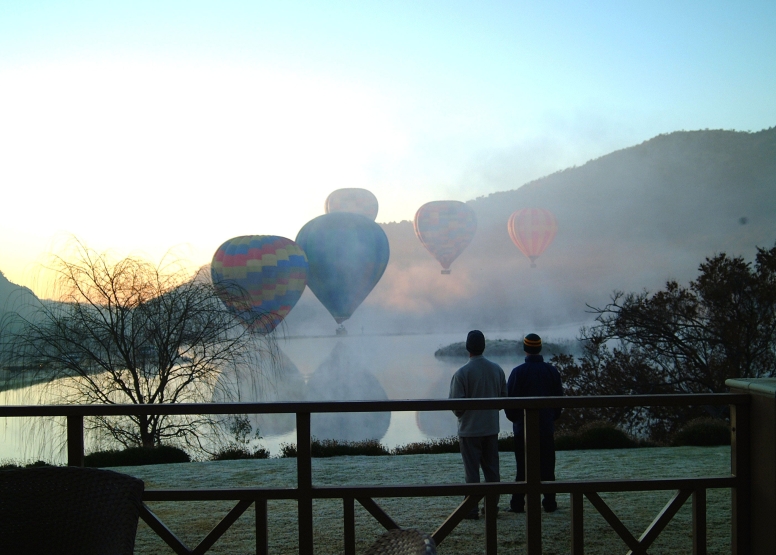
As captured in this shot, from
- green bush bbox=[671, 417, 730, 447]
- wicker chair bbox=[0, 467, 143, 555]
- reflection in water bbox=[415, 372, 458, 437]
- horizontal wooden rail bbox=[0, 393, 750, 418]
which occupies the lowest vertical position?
reflection in water bbox=[415, 372, 458, 437]

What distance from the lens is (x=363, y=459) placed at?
7.36 metres

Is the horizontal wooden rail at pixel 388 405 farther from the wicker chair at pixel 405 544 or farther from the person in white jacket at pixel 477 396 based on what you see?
the person in white jacket at pixel 477 396

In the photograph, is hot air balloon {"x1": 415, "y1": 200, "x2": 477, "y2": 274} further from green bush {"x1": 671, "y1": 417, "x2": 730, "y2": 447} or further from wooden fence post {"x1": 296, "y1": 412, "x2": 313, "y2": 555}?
wooden fence post {"x1": 296, "y1": 412, "x2": 313, "y2": 555}

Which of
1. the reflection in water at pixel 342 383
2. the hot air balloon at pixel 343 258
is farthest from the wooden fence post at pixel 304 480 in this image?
the hot air balloon at pixel 343 258

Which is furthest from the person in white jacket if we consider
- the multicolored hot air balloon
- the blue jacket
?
the multicolored hot air balloon

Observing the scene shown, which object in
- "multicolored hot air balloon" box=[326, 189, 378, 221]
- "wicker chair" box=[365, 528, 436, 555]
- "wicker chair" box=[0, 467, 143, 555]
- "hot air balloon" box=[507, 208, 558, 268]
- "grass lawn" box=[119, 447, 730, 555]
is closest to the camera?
"wicker chair" box=[365, 528, 436, 555]

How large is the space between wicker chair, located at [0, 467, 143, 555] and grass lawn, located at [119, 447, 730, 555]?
1.99m

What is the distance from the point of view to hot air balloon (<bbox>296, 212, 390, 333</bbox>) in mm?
20703

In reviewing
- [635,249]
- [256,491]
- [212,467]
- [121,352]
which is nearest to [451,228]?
[635,249]

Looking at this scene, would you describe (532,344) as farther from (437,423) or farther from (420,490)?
(437,423)

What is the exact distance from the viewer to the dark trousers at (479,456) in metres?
3.69

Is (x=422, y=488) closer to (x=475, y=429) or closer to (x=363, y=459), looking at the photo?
(x=475, y=429)

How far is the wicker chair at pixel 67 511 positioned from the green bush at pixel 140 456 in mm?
6976

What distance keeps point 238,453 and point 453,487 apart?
769cm
